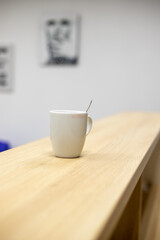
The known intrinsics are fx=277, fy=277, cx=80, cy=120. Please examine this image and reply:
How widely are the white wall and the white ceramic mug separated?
116 inches

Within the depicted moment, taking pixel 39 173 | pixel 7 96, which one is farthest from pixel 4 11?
pixel 39 173

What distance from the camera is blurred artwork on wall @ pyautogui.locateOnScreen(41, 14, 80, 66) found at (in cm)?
382

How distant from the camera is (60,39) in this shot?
389 centimetres

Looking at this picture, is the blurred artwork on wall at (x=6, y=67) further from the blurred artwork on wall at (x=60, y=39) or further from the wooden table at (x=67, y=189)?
the wooden table at (x=67, y=189)

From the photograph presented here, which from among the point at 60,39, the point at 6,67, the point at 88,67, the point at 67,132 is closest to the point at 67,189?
the point at 67,132

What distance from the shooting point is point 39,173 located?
601 millimetres

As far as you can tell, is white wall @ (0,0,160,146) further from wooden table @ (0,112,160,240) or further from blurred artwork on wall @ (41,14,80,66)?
wooden table @ (0,112,160,240)

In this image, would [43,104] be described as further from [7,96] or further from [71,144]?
[71,144]

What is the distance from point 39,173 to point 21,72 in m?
3.76

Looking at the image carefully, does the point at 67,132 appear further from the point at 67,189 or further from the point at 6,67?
the point at 6,67

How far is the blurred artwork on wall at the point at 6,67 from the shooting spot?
13.9 ft

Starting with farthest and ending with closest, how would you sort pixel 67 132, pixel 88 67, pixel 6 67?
A: pixel 6 67, pixel 88 67, pixel 67 132

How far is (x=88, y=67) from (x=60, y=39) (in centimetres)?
57

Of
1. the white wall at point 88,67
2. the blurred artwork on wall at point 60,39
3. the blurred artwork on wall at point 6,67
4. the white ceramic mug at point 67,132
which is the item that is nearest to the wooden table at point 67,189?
the white ceramic mug at point 67,132
